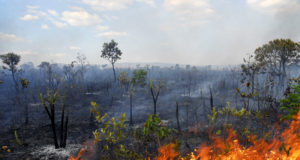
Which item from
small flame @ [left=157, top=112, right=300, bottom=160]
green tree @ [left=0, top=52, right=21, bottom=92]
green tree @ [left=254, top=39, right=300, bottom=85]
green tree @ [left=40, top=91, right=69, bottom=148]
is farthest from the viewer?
green tree @ [left=0, top=52, right=21, bottom=92]

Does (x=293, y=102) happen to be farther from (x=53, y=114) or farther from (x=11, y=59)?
(x=11, y=59)

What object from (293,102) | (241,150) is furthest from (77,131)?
(293,102)

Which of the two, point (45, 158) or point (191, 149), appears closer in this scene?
point (45, 158)

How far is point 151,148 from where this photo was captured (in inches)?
428

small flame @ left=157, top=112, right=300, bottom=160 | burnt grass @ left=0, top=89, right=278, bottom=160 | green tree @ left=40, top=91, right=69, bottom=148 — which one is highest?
green tree @ left=40, top=91, right=69, bottom=148

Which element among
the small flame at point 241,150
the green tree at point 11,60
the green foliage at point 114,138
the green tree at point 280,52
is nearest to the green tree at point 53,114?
the green foliage at point 114,138

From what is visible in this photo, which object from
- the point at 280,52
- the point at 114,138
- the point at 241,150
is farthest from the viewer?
the point at 280,52

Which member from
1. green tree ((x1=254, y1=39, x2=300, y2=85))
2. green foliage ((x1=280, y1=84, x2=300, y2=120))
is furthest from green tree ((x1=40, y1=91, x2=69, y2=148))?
green tree ((x1=254, y1=39, x2=300, y2=85))

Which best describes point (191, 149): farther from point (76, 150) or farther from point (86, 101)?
point (86, 101)

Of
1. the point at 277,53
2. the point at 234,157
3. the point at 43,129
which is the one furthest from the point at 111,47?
the point at 234,157

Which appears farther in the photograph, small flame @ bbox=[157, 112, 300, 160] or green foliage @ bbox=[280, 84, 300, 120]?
green foliage @ bbox=[280, 84, 300, 120]

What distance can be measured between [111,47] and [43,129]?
2931 cm

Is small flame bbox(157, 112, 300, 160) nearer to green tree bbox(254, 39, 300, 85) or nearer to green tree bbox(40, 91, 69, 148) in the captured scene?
green tree bbox(40, 91, 69, 148)

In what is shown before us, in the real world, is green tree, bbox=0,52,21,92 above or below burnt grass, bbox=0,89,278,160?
above
